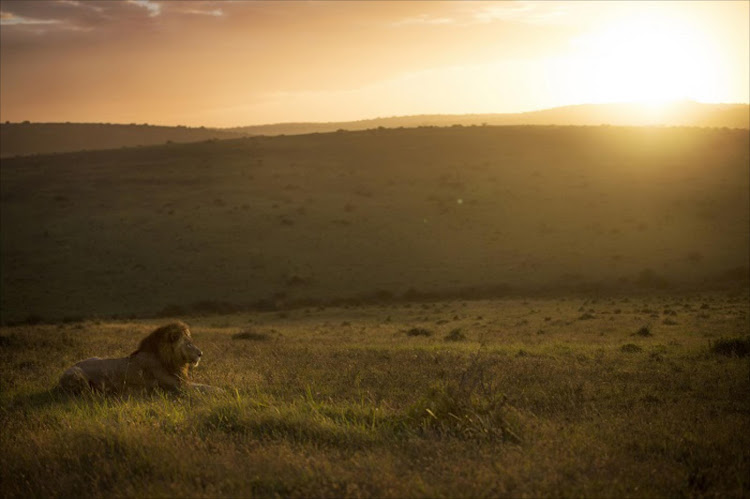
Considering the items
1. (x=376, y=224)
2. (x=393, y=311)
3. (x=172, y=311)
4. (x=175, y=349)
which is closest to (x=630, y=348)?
(x=175, y=349)

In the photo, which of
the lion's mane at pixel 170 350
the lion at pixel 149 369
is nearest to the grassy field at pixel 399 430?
the lion at pixel 149 369

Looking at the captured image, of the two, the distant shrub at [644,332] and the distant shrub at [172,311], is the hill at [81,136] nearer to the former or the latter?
the distant shrub at [172,311]

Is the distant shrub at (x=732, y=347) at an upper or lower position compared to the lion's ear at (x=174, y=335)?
lower

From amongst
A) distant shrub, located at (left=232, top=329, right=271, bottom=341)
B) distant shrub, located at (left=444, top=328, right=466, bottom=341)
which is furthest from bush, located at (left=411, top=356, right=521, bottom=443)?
distant shrub, located at (left=232, top=329, right=271, bottom=341)

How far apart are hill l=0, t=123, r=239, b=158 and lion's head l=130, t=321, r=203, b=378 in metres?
148

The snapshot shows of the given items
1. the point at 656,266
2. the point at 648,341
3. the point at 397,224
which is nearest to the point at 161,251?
the point at 397,224

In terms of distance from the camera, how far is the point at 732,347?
13336 millimetres

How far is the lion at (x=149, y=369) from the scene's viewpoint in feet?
31.1

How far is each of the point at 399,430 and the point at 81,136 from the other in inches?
6752

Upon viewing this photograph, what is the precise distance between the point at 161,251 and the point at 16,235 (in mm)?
13483

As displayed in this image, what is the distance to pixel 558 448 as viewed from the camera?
6203mm

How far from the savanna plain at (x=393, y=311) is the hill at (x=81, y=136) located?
7476 centimetres

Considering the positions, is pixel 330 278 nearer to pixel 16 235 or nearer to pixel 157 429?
pixel 16 235

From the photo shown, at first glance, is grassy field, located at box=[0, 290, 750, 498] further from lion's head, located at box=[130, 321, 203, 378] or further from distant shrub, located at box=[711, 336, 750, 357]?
lion's head, located at box=[130, 321, 203, 378]
